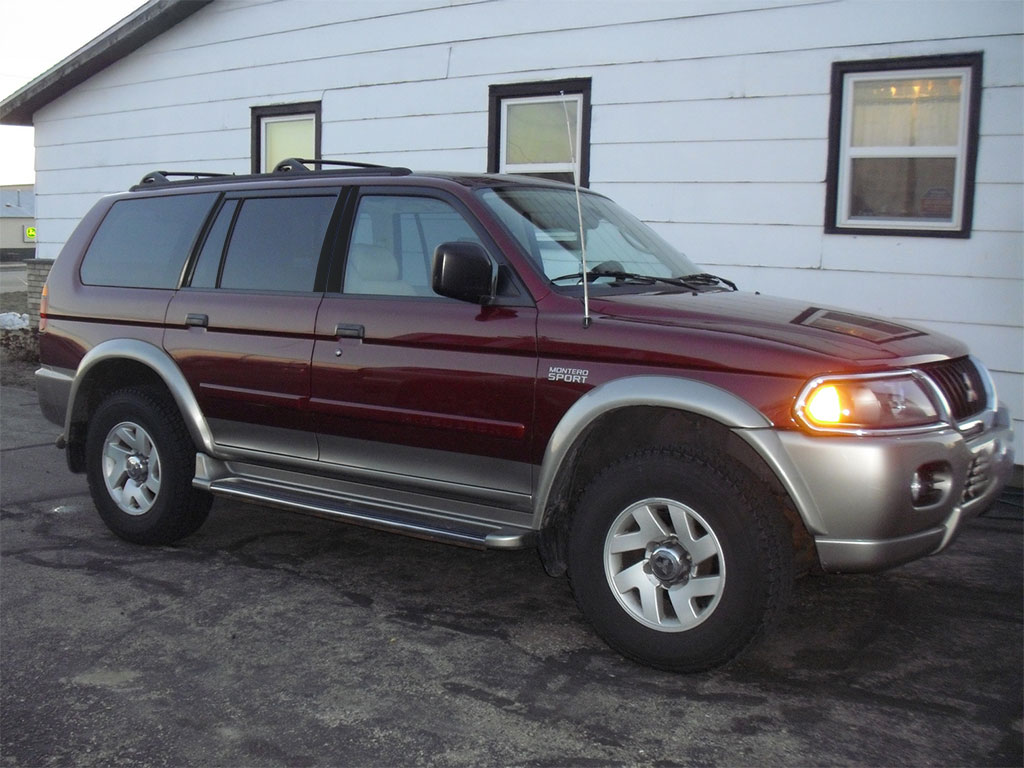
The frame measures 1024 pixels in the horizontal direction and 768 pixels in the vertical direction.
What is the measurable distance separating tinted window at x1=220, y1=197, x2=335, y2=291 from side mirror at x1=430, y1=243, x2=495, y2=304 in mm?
983

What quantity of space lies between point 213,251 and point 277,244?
44 centimetres

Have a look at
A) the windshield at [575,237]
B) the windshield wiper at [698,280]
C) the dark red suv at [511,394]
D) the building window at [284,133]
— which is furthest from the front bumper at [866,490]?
the building window at [284,133]

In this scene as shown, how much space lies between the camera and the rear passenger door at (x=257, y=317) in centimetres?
482

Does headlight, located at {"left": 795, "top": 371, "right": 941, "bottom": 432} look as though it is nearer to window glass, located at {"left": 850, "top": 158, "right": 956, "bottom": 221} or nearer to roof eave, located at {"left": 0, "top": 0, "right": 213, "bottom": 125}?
window glass, located at {"left": 850, "top": 158, "right": 956, "bottom": 221}

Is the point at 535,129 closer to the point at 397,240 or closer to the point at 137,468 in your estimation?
the point at 397,240

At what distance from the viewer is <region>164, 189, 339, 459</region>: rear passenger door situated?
4.82 m

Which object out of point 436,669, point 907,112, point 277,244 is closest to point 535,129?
point 907,112

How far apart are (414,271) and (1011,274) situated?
411cm

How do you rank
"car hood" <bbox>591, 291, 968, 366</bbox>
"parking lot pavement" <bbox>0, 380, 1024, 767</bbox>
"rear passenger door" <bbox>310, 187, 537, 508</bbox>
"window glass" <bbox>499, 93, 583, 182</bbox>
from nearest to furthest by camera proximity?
"parking lot pavement" <bbox>0, 380, 1024, 767</bbox>
"car hood" <bbox>591, 291, 968, 366</bbox>
"rear passenger door" <bbox>310, 187, 537, 508</bbox>
"window glass" <bbox>499, 93, 583, 182</bbox>

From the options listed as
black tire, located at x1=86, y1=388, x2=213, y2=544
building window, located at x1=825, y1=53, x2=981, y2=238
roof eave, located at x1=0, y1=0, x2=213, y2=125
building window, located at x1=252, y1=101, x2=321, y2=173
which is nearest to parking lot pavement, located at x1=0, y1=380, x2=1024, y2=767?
black tire, located at x1=86, y1=388, x2=213, y2=544

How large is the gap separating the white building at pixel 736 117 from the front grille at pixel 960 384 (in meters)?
2.64

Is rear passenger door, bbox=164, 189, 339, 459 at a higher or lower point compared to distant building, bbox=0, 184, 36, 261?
Answer: lower

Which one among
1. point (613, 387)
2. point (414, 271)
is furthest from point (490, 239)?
point (613, 387)

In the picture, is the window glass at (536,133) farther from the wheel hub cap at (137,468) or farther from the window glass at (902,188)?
the wheel hub cap at (137,468)
